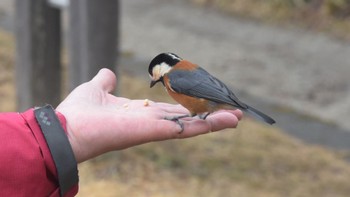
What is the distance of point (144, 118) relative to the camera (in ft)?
7.16

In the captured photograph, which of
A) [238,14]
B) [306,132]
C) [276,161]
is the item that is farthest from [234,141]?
[238,14]

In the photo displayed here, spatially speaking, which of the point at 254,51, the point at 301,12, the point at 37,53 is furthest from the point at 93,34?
the point at 301,12

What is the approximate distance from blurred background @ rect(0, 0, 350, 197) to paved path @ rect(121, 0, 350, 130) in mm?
16

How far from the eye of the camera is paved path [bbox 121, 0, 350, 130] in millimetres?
6473

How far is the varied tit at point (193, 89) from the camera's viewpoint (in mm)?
2338

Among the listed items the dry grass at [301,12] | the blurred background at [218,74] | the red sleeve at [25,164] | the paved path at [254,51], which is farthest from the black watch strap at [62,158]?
the dry grass at [301,12]

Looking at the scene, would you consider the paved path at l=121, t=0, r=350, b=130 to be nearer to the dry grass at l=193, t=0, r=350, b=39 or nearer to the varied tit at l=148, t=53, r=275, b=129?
the dry grass at l=193, t=0, r=350, b=39

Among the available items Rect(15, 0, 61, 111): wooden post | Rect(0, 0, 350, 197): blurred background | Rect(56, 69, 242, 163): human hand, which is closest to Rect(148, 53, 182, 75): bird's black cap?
Rect(56, 69, 242, 163): human hand

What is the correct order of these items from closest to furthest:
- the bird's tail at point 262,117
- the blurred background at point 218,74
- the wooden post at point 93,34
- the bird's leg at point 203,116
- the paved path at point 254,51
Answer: the bird's tail at point 262,117 → the bird's leg at point 203,116 → the wooden post at point 93,34 → the blurred background at point 218,74 → the paved path at point 254,51

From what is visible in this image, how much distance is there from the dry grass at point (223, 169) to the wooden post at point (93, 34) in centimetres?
57

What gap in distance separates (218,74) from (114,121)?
4.95 metres

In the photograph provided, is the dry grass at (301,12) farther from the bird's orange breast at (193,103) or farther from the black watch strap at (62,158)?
the black watch strap at (62,158)

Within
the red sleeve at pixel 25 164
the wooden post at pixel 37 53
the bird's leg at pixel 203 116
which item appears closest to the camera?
the red sleeve at pixel 25 164

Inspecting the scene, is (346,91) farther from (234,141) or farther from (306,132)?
(234,141)
